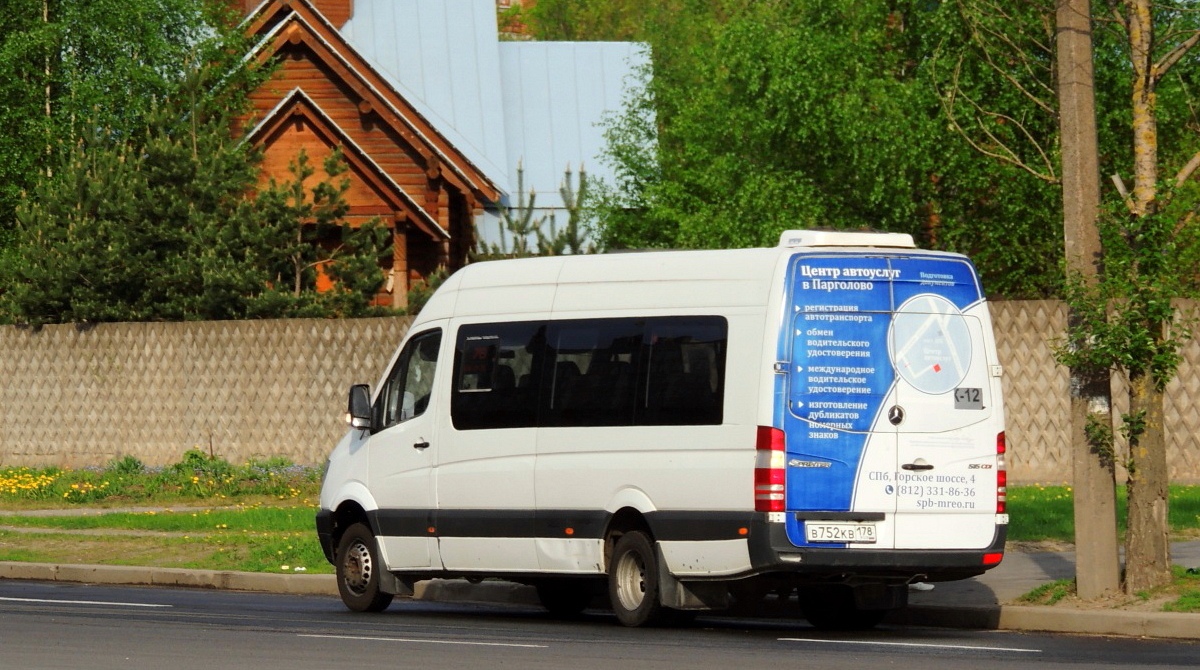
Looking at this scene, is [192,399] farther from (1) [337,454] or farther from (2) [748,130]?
(1) [337,454]

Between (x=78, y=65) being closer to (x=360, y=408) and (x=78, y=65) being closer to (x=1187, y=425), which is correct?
(x=1187, y=425)

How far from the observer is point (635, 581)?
14.0 meters

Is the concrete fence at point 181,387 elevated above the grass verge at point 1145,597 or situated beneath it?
elevated above

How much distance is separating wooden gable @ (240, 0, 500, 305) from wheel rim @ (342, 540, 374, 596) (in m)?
24.5

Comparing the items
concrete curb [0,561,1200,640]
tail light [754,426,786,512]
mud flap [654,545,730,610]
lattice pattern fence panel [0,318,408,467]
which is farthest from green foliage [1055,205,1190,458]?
lattice pattern fence panel [0,318,408,467]

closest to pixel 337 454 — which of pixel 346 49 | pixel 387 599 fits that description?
pixel 387 599

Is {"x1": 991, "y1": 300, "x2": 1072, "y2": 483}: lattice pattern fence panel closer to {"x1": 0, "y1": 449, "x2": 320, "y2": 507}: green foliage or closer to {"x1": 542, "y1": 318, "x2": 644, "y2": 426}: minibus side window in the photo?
{"x1": 0, "y1": 449, "x2": 320, "y2": 507}: green foliage

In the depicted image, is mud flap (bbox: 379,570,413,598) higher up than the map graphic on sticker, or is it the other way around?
the map graphic on sticker

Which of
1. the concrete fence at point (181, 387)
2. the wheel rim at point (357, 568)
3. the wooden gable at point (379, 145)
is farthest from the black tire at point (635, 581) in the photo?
the wooden gable at point (379, 145)

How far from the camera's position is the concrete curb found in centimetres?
1315

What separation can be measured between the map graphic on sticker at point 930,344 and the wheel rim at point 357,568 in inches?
194

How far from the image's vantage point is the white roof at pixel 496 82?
48875 millimetres

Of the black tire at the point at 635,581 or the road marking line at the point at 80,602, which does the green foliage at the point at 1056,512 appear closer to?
the black tire at the point at 635,581

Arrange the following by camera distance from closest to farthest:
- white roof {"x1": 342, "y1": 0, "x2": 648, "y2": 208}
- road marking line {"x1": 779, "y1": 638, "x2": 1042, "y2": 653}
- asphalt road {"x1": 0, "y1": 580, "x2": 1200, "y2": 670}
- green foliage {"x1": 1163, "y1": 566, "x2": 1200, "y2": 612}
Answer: asphalt road {"x1": 0, "y1": 580, "x2": 1200, "y2": 670} → road marking line {"x1": 779, "y1": 638, "x2": 1042, "y2": 653} → green foliage {"x1": 1163, "y1": 566, "x2": 1200, "y2": 612} → white roof {"x1": 342, "y1": 0, "x2": 648, "y2": 208}
